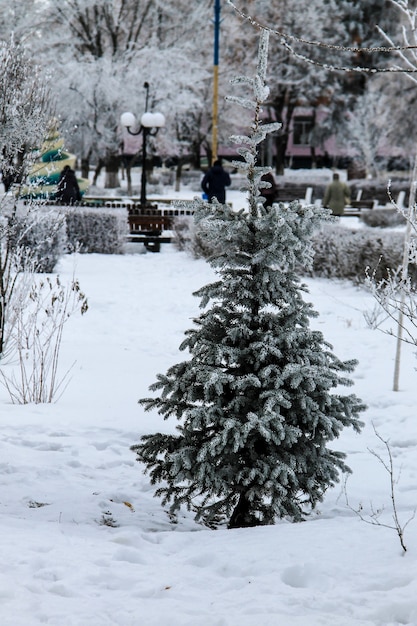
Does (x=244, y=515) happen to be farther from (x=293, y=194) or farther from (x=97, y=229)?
(x=293, y=194)

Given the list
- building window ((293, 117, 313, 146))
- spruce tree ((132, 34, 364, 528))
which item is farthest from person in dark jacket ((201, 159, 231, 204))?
building window ((293, 117, 313, 146))

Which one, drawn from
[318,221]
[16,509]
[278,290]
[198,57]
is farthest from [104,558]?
[198,57]

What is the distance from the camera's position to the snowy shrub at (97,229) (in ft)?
53.8

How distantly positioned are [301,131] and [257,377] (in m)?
52.7

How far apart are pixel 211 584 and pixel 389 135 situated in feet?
112

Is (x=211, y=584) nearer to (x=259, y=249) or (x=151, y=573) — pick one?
(x=151, y=573)

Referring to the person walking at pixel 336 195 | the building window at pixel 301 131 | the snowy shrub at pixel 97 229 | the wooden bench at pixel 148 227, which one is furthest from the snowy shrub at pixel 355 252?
the building window at pixel 301 131

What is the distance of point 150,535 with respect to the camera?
13.8 feet

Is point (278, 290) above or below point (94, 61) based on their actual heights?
below

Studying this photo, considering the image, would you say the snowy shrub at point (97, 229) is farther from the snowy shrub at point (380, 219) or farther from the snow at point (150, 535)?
the snowy shrub at point (380, 219)

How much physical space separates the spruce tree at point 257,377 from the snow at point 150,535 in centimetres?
32

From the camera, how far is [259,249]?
4.09m

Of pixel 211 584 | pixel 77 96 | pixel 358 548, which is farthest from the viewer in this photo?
pixel 77 96

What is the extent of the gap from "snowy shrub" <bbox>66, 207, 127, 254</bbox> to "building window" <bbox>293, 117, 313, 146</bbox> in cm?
3778
